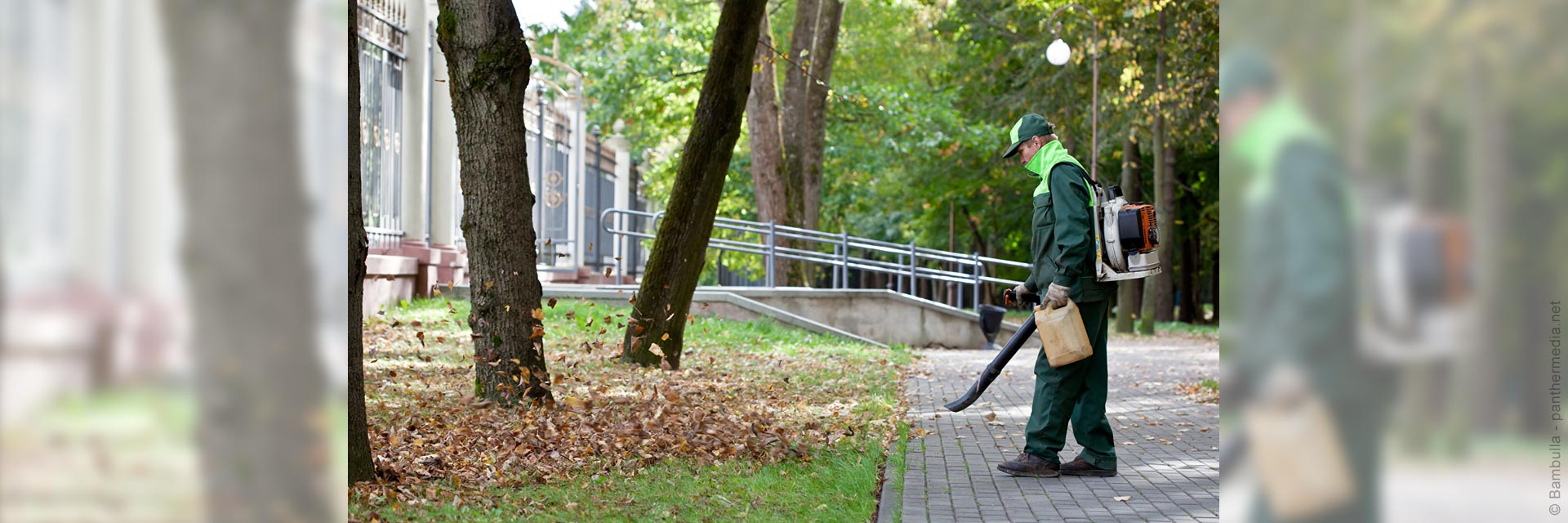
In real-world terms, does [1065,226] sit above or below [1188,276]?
above

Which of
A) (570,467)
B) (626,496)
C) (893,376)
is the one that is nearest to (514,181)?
(570,467)

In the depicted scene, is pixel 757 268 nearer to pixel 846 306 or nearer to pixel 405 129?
pixel 846 306

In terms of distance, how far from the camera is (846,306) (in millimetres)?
18016

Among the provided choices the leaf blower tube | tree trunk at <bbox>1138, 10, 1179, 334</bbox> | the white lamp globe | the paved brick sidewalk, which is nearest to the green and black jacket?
the leaf blower tube

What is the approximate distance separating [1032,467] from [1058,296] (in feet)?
2.91

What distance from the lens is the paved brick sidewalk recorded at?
18.1 feet

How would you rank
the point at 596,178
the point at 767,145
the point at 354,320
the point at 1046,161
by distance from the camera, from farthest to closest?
the point at 596,178 < the point at 767,145 < the point at 1046,161 < the point at 354,320

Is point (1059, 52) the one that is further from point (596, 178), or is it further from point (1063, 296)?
point (1063, 296)
